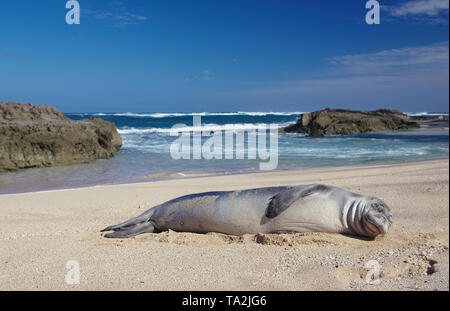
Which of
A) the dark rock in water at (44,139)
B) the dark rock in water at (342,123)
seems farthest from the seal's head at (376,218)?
the dark rock in water at (342,123)

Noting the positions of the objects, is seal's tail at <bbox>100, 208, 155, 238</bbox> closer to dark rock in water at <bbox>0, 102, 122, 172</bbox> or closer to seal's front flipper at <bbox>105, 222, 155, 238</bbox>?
seal's front flipper at <bbox>105, 222, 155, 238</bbox>

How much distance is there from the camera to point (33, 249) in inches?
181

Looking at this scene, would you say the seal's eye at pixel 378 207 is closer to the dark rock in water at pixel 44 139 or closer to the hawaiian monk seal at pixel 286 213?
the hawaiian monk seal at pixel 286 213

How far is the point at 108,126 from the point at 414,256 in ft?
53.8

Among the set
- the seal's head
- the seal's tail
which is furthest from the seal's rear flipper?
the seal's head

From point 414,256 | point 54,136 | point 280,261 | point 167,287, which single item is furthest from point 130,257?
point 54,136

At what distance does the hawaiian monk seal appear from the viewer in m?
4.57

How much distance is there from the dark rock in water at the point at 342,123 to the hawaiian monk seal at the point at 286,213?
22.8 m

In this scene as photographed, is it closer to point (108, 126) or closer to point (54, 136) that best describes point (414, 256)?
point (54, 136)

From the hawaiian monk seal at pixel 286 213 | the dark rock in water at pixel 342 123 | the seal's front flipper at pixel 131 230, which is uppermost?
the dark rock in water at pixel 342 123

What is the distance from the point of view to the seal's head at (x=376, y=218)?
438 centimetres

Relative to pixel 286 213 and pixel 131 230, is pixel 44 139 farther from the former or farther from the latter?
pixel 286 213

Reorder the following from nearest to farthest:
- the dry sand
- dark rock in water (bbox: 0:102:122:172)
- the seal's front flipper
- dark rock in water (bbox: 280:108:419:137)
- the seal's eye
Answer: the dry sand < the seal's eye < the seal's front flipper < dark rock in water (bbox: 0:102:122:172) < dark rock in water (bbox: 280:108:419:137)

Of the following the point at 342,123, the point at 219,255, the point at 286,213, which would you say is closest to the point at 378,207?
the point at 286,213
